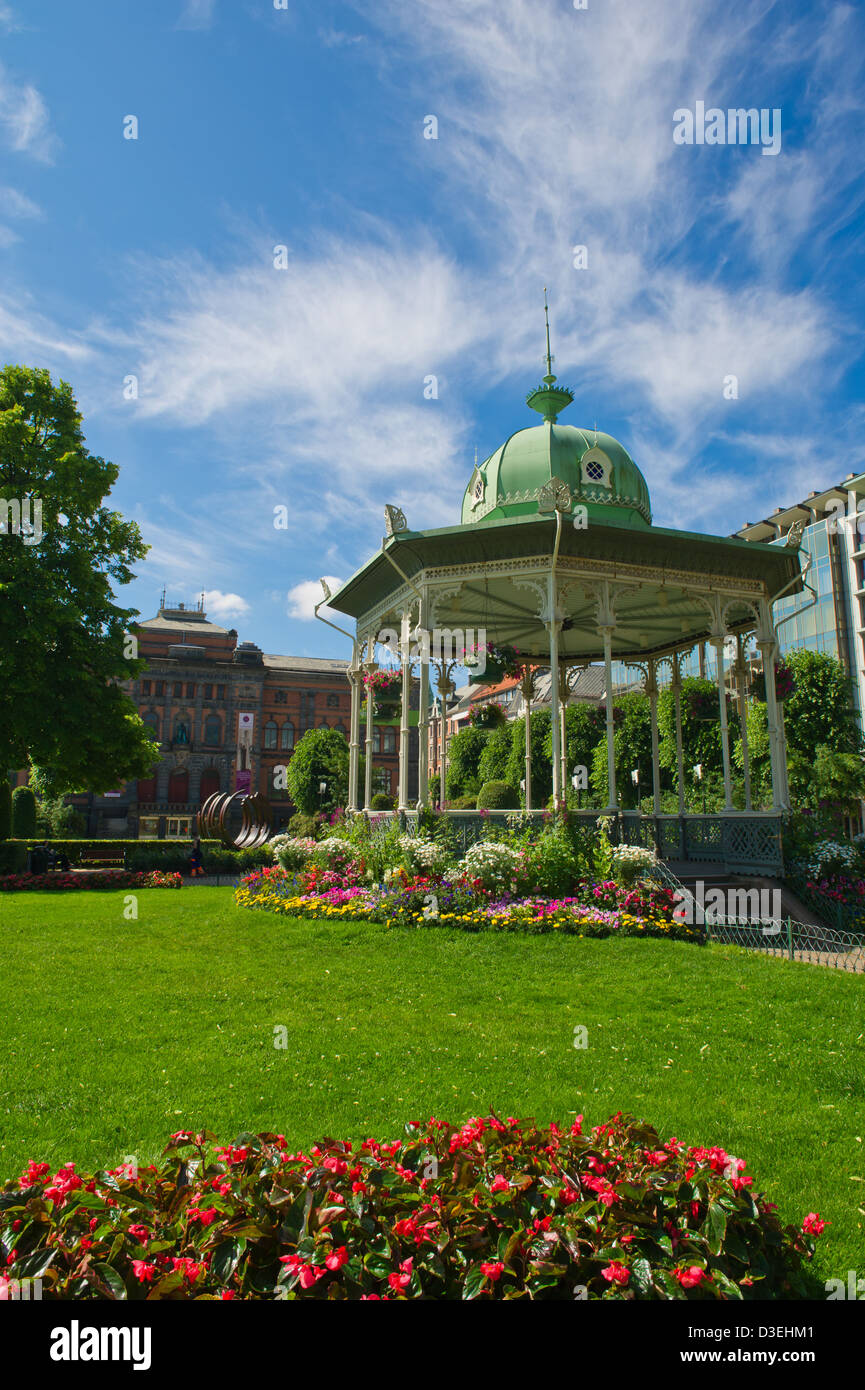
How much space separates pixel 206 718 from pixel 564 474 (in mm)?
61588

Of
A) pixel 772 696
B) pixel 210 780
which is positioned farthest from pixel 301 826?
pixel 210 780

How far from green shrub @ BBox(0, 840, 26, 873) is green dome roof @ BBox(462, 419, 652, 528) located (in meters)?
16.8

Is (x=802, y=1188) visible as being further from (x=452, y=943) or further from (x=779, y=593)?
(x=779, y=593)

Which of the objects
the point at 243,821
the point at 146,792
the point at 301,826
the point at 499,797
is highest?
the point at 146,792

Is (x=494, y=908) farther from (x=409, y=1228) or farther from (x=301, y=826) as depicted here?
(x=301, y=826)

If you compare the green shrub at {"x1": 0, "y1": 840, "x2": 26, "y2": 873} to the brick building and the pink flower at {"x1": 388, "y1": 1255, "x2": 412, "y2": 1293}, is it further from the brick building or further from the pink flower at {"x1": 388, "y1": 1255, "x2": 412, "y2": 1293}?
the brick building

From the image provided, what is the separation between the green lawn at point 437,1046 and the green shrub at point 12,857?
13.8 m

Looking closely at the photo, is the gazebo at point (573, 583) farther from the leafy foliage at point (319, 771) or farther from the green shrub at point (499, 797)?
the leafy foliage at point (319, 771)

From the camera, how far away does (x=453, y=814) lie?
1395cm

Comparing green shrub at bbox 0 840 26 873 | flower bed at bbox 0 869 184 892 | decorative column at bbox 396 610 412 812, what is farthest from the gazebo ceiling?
green shrub at bbox 0 840 26 873

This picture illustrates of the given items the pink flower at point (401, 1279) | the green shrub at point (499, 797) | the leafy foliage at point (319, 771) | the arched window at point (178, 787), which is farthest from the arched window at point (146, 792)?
the pink flower at point (401, 1279)

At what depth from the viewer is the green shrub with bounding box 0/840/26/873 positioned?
2248cm

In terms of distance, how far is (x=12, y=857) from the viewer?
22.7 meters
